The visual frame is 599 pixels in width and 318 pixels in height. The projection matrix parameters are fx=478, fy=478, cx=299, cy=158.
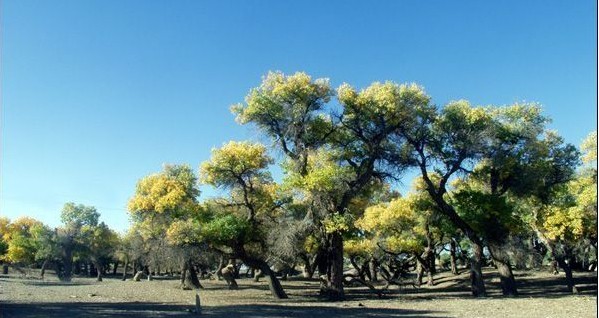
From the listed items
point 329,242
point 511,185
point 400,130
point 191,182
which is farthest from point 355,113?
point 191,182

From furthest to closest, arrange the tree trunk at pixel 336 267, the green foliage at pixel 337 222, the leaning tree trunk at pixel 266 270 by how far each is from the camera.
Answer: the leaning tree trunk at pixel 266 270 → the tree trunk at pixel 336 267 → the green foliage at pixel 337 222

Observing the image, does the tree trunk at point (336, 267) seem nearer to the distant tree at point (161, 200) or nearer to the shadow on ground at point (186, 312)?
the shadow on ground at point (186, 312)

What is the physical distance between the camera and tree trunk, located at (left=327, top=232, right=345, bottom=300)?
111 feet

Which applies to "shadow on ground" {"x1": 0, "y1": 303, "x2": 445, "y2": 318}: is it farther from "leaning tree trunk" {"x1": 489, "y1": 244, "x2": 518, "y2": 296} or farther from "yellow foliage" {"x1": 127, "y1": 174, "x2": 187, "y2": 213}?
"yellow foliage" {"x1": 127, "y1": 174, "x2": 187, "y2": 213}

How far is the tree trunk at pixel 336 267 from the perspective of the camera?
33969 mm

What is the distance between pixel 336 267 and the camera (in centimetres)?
3434

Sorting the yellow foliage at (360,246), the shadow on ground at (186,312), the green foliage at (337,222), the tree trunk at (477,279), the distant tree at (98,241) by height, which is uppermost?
the distant tree at (98,241)

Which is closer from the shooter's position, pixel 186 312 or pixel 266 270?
pixel 186 312

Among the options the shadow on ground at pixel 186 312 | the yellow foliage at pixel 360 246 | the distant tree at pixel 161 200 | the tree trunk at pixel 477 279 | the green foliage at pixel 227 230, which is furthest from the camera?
the yellow foliage at pixel 360 246

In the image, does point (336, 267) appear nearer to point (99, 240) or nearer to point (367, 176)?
point (367, 176)

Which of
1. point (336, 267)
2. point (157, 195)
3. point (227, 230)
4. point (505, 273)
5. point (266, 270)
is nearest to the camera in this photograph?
point (227, 230)

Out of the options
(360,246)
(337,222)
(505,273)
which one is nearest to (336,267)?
(337,222)

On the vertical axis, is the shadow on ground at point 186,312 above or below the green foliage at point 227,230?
below

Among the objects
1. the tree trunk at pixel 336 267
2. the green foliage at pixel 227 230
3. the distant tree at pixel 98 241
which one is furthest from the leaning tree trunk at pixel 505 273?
the distant tree at pixel 98 241
